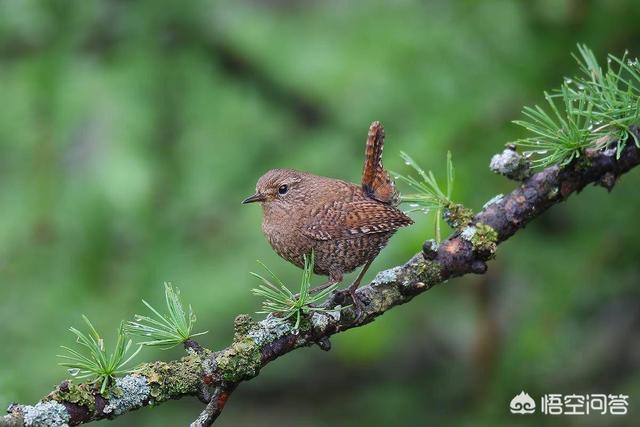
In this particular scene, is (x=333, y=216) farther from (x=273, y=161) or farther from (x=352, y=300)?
(x=273, y=161)

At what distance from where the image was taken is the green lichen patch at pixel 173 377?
244 centimetres

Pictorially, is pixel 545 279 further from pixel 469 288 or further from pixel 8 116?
pixel 8 116

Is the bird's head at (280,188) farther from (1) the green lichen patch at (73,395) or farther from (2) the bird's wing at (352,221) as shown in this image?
(1) the green lichen patch at (73,395)

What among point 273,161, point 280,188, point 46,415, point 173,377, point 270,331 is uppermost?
point 273,161

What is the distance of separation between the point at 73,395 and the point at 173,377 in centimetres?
28

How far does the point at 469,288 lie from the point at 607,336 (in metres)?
1.05

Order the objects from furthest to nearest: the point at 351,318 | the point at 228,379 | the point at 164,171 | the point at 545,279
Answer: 1. the point at 164,171
2. the point at 545,279
3. the point at 351,318
4. the point at 228,379

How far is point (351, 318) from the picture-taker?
2.66 meters

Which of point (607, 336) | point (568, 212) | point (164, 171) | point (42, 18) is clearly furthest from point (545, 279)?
point (42, 18)

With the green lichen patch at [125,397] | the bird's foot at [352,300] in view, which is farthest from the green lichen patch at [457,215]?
the green lichen patch at [125,397]

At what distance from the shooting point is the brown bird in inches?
138

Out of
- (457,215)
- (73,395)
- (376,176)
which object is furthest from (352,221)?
(73,395)

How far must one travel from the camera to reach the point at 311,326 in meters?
2.64

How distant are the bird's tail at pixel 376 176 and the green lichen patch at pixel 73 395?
1840mm
